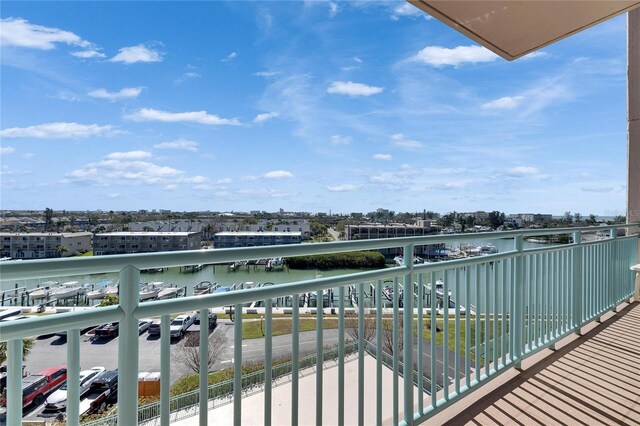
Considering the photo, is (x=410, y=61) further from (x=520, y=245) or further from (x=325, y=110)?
(x=520, y=245)

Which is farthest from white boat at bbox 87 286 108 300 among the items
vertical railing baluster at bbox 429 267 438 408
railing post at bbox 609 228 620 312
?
railing post at bbox 609 228 620 312

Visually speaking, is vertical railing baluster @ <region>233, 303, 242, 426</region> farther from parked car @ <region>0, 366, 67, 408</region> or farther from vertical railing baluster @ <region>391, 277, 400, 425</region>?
vertical railing baluster @ <region>391, 277, 400, 425</region>

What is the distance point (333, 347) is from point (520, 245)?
1.76 m

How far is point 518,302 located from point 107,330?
275 centimetres

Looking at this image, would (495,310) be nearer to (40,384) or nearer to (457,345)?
(457,345)

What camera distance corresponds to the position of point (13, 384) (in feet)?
3.11

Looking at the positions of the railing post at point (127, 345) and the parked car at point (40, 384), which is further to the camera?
the railing post at point (127, 345)

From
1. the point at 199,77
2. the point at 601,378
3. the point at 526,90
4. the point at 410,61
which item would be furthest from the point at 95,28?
the point at 601,378

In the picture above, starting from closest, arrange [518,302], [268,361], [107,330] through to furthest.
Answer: [107,330], [268,361], [518,302]

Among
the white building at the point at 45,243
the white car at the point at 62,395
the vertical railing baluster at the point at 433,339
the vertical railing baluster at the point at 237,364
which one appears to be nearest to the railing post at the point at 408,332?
the vertical railing baluster at the point at 433,339

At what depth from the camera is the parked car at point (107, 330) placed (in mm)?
1130

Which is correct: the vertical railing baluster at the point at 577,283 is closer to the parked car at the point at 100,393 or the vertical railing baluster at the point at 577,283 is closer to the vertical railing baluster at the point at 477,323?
the vertical railing baluster at the point at 477,323

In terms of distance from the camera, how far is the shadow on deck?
221 cm

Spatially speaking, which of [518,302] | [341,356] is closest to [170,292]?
[341,356]
